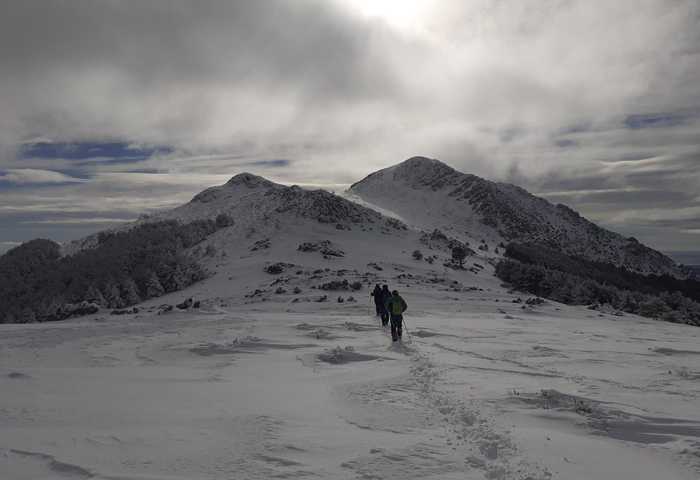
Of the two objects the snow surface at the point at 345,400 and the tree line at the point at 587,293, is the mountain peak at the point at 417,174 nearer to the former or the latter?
the tree line at the point at 587,293

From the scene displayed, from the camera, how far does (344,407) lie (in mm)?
8562

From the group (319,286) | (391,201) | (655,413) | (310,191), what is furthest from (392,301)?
(391,201)

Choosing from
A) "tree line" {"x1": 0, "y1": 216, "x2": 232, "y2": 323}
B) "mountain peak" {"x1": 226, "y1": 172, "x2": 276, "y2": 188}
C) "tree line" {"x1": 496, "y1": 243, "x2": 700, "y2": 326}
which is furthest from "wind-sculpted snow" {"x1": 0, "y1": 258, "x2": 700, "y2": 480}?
"mountain peak" {"x1": 226, "y1": 172, "x2": 276, "y2": 188}

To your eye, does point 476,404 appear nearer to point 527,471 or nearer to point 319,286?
point 527,471

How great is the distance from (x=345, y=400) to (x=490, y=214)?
334 feet

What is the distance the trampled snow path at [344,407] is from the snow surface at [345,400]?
36mm

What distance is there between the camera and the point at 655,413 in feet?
26.6

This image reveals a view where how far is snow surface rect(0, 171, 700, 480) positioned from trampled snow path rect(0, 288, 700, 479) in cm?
4

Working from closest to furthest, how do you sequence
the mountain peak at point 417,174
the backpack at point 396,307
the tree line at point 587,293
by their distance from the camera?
the backpack at point 396,307
the tree line at point 587,293
the mountain peak at point 417,174

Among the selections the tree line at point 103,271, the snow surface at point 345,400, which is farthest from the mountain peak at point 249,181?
the snow surface at point 345,400

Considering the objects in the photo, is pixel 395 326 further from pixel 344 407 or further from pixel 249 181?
pixel 249 181

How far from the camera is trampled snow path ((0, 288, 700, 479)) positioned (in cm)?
591

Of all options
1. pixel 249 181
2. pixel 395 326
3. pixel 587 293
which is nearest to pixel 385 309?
pixel 395 326

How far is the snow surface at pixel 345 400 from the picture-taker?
593 centimetres
